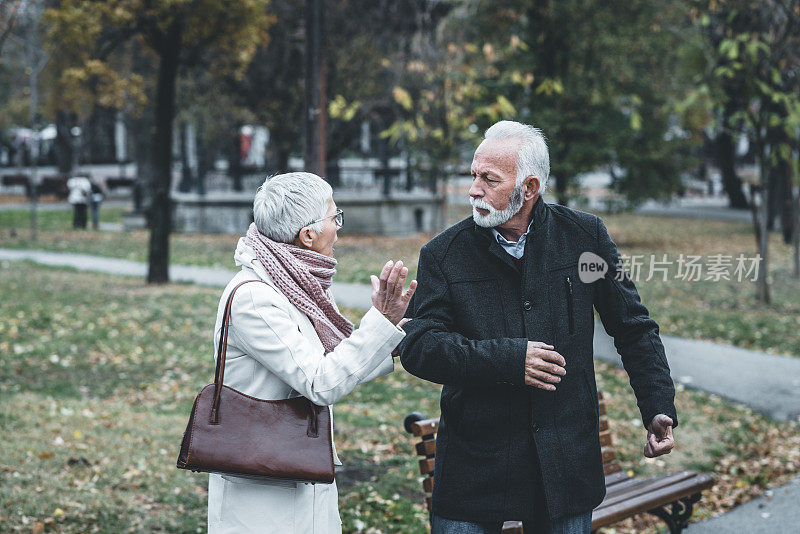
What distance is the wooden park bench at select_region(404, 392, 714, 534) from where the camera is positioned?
4.03 metres

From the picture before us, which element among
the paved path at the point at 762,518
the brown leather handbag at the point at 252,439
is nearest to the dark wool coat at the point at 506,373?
the brown leather handbag at the point at 252,439

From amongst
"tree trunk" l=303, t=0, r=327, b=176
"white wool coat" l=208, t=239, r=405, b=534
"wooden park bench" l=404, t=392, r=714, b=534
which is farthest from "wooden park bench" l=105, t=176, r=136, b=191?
"white wool coat" l=208, t=239, r=405, b=534

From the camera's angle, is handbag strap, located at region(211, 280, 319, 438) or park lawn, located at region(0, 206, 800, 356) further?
park lawn, located at region(0, 206, 800, 356)

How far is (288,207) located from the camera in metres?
2.93

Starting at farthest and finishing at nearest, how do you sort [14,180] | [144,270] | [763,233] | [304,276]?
[14,180], [144,270], [763,233], [304,276]

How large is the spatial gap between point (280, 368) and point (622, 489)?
8.15 ft

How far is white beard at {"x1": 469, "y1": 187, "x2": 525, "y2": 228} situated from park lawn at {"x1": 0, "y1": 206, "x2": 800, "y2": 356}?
7875 mm

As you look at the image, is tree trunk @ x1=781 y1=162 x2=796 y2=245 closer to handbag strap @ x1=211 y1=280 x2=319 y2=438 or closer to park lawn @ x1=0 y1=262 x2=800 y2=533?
park lawn @ x1=0 y1=262 x2=800 y2=533

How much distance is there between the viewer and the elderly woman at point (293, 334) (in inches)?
110

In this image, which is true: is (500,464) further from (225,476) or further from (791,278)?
(791,278)

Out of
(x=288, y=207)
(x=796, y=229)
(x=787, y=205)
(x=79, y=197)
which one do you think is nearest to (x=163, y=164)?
(x=796, y=229)

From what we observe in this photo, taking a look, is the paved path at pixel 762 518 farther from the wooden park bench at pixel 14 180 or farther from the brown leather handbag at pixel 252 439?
the wooden park bench at pixel 14 180

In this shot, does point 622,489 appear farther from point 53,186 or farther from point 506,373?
point 53,186

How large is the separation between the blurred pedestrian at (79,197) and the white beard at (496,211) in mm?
24852
